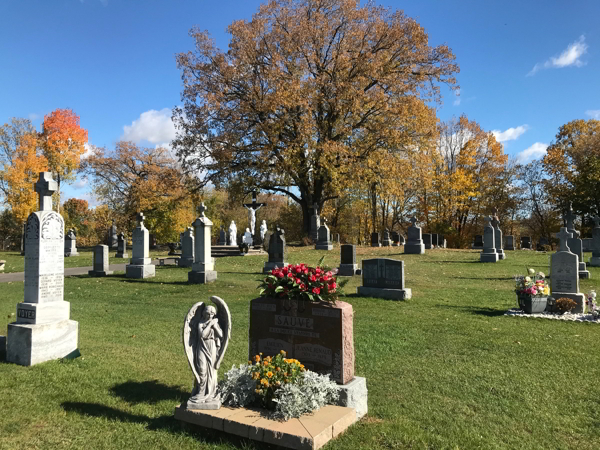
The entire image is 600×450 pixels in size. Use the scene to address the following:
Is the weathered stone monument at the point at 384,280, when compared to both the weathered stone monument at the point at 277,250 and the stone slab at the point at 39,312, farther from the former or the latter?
the stone slab at the point at 39,312

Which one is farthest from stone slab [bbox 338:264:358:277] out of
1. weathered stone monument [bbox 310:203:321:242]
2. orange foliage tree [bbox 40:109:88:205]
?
orange foliage tree [bbox 40:109:88:205]

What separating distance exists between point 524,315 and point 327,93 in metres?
21.3

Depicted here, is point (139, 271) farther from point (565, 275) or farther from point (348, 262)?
point (565, 275)

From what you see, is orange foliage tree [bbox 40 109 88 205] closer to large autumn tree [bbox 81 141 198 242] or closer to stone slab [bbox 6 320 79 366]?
large autumn tree [bbox 81 141 198 242]

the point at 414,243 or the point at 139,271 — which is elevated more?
the point at 414,243

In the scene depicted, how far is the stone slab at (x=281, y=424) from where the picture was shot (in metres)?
3.73

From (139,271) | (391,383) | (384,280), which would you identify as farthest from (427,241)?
(391,383)

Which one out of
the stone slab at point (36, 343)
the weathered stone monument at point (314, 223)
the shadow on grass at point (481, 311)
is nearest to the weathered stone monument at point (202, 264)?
the shadow on grass at point (481, 311)

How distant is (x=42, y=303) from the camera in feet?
21.1

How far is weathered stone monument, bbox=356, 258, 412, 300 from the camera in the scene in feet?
39.4

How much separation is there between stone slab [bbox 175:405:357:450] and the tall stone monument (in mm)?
3162

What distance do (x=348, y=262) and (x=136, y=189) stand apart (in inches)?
1147

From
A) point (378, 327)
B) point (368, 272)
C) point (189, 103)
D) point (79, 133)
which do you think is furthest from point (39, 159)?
point (378, 327)

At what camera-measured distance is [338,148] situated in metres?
26.0
